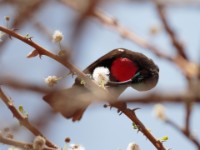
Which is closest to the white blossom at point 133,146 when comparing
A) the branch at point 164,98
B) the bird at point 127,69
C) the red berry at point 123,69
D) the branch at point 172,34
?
the bird at point 127,69

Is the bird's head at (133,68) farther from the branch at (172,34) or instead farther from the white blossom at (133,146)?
the branch at (172,34)

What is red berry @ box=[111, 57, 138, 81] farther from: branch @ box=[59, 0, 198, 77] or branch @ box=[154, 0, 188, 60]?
branch @ box=[154, 0, 188, 60]

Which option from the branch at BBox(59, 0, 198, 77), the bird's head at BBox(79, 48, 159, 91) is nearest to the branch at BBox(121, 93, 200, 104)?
the branch at BBox(59, 0, 198, 77)

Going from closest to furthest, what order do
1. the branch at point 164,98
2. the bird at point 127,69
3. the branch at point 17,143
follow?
the branch at point 164,98 → the branch at point 17,143 → the bird at point 127,69

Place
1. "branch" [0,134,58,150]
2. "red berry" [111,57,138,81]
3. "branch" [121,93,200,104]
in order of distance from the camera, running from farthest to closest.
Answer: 1. "red berry" [111,57,138,81]
2. "branch" [0,134,58,150]
3. "branch" [121,93,200,104]

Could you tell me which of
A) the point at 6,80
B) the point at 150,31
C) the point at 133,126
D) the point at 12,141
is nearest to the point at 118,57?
the point at 150,31

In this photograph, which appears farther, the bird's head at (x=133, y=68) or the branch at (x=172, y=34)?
the bird's head at (x=133, y=68)

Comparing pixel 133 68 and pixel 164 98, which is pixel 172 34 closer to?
pixel 164 98

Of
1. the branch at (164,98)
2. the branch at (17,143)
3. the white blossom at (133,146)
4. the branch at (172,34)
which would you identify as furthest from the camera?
the white blossom at (133,146)

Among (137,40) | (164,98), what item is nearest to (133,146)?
(137,40)
